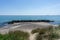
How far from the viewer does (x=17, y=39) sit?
7785mm

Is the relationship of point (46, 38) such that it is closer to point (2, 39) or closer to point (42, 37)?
point (42, 37)

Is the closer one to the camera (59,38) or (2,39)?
(2,39)

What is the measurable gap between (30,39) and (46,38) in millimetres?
1170

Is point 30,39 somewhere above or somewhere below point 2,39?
below

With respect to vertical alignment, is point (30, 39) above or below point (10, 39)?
below

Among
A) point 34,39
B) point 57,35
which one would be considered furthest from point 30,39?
point 57,35

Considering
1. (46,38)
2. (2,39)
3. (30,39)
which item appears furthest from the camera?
(30,39)

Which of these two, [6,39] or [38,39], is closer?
[6,39]

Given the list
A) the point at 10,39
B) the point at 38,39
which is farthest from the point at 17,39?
the point at 38,39

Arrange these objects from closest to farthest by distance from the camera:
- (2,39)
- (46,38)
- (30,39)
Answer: (2,39) → (46,38) → (30,39)

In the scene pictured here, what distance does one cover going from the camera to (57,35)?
9492 mm

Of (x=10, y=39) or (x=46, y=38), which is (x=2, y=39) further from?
(x=46, y=38)

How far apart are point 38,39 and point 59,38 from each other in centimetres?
124

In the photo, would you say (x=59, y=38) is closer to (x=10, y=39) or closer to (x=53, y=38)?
(x=53, y=38)
